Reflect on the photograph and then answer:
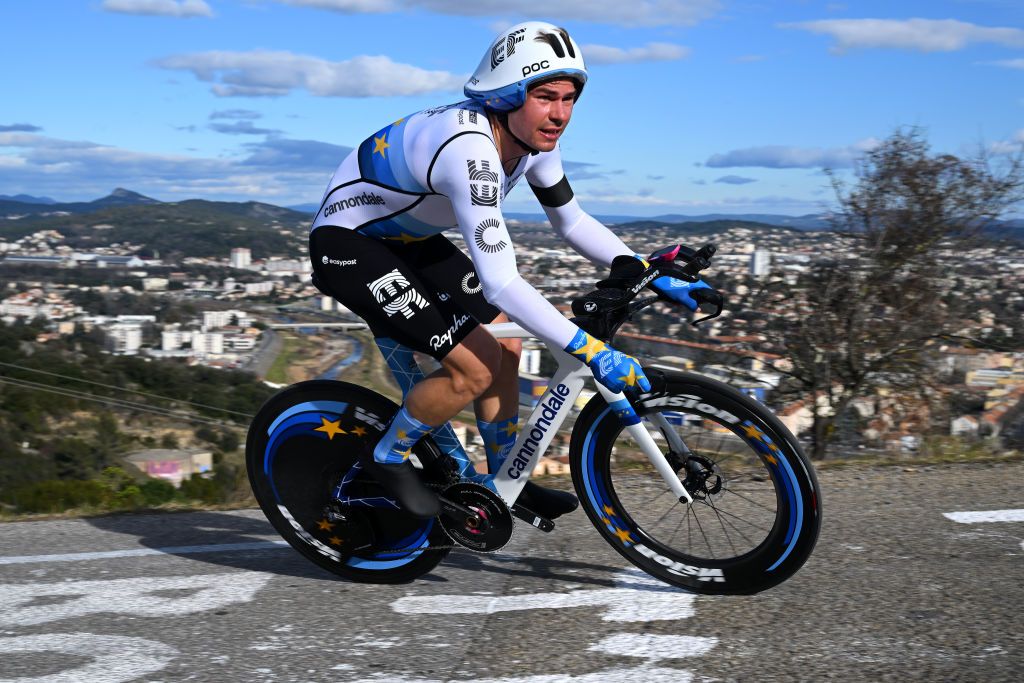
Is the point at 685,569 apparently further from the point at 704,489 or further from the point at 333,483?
the point at 333,483

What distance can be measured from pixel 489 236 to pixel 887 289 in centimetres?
671

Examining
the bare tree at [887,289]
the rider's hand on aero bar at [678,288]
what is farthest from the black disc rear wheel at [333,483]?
the bare tree at [887,289]

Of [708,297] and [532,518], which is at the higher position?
[708,297]

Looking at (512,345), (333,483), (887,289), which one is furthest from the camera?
(887,289)

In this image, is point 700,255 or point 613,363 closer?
point 613,363

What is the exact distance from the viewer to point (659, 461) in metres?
3.36

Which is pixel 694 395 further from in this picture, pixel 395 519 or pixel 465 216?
pixel 395 519

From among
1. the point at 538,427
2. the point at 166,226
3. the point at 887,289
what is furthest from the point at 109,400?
the point at 538,427

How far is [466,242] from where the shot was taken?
3033 mm

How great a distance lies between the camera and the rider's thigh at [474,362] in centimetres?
336

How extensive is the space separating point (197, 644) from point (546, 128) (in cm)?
201

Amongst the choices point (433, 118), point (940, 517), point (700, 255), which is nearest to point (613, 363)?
point (700, 255)

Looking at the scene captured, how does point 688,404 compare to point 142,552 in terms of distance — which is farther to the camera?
point 142,552

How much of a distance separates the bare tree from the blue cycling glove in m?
5.38
